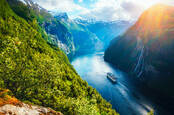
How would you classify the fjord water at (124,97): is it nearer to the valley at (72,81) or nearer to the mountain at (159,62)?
the valley at (72,81)

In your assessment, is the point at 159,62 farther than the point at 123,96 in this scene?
Yes

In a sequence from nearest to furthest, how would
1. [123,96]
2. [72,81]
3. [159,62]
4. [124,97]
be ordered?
[72,81]
[124,97]
[123,96]
[159,62]

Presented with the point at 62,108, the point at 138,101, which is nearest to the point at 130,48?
the point at 138,101

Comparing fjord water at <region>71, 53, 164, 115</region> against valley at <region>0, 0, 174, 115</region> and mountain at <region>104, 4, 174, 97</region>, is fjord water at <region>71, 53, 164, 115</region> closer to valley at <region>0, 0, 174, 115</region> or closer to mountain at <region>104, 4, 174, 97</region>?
valley at <region>0, 0, 174, 115</region>

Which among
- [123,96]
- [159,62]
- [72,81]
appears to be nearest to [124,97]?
[123,96]

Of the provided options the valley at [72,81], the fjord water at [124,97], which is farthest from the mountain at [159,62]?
the fjord water at [124,97]

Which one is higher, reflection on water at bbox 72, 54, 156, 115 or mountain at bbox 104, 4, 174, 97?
mountain at bbox 104, 4, 174, 97

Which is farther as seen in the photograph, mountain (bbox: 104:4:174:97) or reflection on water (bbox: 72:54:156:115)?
mountain (bbox: 104:4:174:97)

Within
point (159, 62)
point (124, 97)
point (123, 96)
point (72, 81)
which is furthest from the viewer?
point (159, 62)

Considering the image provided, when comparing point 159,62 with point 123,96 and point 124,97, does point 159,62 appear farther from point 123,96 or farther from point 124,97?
point 124,97

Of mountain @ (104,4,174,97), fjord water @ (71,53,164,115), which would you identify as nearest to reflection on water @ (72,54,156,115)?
fjord water @ (71,53,164,115)

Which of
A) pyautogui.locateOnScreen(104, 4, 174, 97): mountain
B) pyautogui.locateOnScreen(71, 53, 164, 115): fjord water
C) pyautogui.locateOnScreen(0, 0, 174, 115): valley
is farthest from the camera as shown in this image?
pyautogui.locateOnScreen(104, 4, 174, 97): mountain

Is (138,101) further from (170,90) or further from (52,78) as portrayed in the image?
(52,78)

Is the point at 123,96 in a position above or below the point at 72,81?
below
